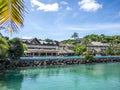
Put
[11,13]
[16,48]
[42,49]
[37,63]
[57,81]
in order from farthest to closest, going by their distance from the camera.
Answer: [42,49] < [37,63] < [16,48] < [57,81] < [11,13]

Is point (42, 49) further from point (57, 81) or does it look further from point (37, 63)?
point (57, 81)

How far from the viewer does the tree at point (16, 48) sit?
125ft

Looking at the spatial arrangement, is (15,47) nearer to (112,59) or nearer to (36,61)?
(36,61)

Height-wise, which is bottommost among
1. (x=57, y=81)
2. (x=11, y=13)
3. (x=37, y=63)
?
(x=57, y=81)

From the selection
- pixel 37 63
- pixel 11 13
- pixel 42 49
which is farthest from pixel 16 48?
pixel 11 13

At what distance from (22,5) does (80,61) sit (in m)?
46.7

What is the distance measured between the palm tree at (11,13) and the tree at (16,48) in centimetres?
3527

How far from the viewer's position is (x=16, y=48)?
126 ft

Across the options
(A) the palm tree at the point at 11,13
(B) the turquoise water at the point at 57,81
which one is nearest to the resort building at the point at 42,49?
(B) the turquoise water at the point at 57,81

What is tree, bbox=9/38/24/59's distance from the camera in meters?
38.2

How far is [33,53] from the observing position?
180 ft

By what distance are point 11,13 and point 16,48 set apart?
35.9m

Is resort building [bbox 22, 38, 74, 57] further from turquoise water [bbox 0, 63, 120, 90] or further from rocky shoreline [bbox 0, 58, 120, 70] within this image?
turquoise water [bbox 0, 63, 120, 90]

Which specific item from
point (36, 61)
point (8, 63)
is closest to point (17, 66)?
point (8, 63)
